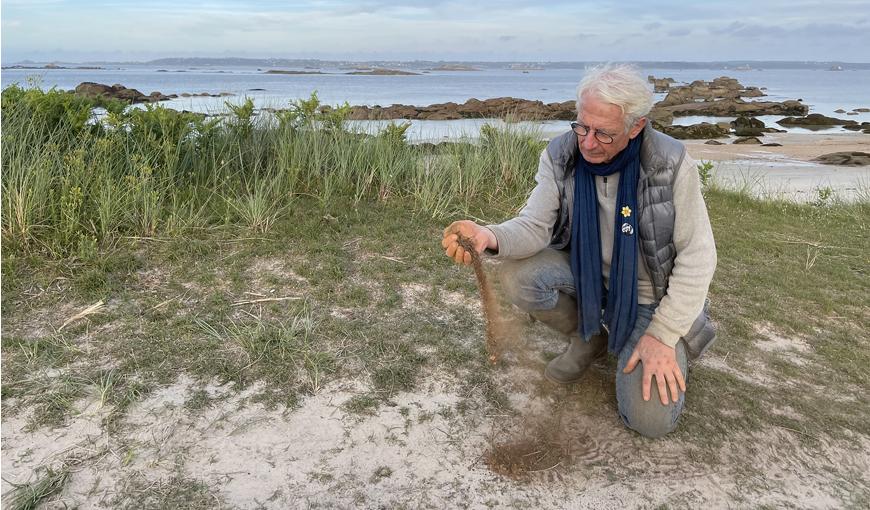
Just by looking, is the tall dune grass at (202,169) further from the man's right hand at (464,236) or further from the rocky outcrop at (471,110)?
the rocky outcrop at (471,110)

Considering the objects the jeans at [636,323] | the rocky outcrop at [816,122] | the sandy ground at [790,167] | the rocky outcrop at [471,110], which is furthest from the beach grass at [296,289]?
the rocky outcrop at [816,122]

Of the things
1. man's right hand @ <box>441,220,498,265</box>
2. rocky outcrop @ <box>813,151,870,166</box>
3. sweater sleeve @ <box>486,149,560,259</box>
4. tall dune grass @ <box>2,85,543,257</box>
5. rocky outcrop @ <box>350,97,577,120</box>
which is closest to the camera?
man's right hand @ <box>441,220,498,265</box>

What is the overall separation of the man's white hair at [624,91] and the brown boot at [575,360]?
42.5 inches

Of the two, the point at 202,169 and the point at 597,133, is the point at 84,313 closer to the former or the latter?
the point at 202,169

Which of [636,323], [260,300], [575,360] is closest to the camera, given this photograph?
[636,323]

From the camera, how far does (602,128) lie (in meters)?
2.50

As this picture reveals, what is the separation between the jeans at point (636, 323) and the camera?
2.66 meters

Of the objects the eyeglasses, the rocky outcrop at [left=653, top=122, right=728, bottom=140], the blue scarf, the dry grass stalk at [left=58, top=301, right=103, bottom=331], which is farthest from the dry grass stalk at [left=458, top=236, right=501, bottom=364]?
the rocky outcrop at [left=653, top=122, right=728, bottom=140]

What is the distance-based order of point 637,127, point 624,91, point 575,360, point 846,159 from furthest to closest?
point 846,159 → point 575,360 → point 637,127 → point 624,91

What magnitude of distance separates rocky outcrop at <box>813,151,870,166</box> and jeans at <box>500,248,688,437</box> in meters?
11.8

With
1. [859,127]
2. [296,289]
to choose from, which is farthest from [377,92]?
[296,289]

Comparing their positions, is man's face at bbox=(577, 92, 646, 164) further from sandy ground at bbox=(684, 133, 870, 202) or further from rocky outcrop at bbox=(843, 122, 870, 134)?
rocky outcrop at bbox=(843, 122, 870, 134)

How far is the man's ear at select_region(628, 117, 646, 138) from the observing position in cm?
253

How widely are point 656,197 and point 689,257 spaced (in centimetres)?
27
